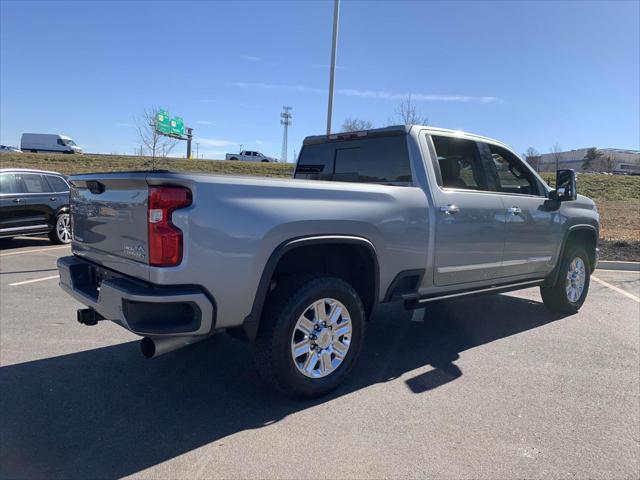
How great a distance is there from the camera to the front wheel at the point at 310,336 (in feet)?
10.7

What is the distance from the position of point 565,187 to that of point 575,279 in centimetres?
135

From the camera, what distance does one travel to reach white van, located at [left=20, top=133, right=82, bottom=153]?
5272 centimetres

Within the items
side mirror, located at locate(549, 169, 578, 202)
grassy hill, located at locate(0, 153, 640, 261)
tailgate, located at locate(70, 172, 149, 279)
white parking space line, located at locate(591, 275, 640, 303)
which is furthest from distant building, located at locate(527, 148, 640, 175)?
tailgate, located at locate(70, 172, 149, 279)

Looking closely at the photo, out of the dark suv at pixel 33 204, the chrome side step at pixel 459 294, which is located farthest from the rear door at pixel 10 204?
the chrome side step at pixel 459 294

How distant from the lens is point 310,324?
3.44 m

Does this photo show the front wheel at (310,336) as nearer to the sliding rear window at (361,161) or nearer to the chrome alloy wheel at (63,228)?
the sliding rear window at (361,161)

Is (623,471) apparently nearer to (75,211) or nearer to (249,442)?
(249,442)

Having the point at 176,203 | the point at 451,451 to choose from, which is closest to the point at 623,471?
the point at 451,451

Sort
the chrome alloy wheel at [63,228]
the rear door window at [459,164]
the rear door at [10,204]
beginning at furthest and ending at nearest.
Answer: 1. the chrome alloy wheel at [63,228]
2. the rear door at [10,204]
3. the rear door window at [459,164]

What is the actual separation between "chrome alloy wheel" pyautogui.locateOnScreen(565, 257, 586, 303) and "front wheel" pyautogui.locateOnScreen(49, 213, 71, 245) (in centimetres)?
1018

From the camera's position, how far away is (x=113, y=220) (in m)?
3.22

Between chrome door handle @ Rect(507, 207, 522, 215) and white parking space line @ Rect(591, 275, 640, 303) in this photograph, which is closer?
chrome door handle @ Rect(507, 207, 522, 215)

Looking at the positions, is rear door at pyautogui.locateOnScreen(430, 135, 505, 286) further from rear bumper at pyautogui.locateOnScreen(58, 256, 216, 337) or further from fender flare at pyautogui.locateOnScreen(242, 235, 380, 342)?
rear bumper at pyautogui.locateOnScreen(58, 256, 216, 337)

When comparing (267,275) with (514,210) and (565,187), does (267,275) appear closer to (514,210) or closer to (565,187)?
(514,210)
